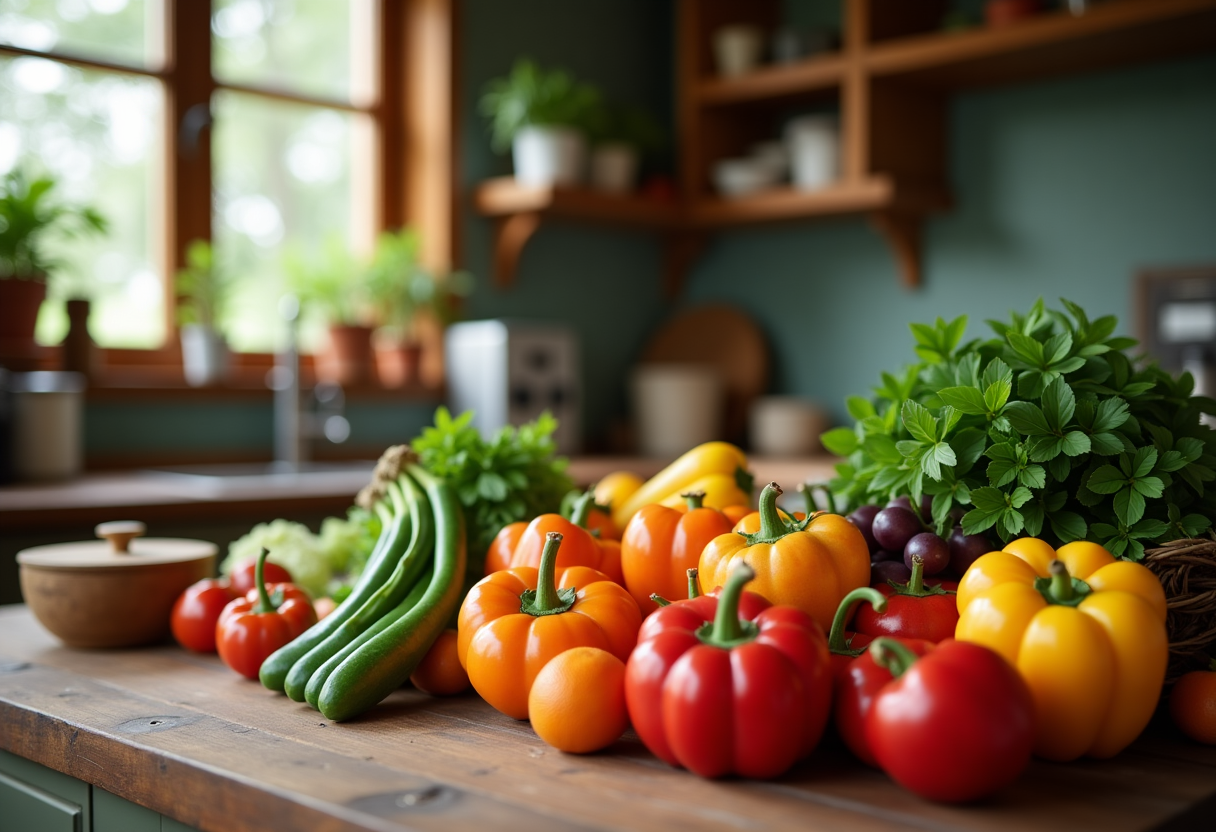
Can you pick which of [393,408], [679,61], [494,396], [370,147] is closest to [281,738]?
[494,396]

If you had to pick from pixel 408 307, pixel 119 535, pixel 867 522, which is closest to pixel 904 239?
pixel 408 307

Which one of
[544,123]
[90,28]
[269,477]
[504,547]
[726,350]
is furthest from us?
[726,350]

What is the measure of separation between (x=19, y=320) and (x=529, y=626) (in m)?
2.29

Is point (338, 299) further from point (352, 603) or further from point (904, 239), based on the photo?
point (352, 603)

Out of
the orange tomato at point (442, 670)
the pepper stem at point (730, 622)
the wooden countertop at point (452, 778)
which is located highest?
the pepper stem at point (730, 622)

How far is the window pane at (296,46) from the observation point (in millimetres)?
3391

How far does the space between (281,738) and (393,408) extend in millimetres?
2812

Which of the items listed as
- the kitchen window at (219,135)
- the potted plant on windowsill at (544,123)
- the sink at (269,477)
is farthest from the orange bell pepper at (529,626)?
the potted plant on windowsill at (544,123)

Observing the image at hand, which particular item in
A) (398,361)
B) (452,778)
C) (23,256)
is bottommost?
(452,778)

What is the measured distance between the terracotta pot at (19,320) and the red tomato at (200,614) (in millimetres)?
1830

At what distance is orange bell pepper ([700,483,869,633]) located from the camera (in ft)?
3.00

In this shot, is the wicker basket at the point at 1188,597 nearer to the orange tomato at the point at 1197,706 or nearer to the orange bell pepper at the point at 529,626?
the orange tomato at the point at 1197,706

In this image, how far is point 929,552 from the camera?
0.97m

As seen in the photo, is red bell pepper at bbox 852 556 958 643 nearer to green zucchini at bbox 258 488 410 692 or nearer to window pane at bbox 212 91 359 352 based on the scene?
green zucchini at bbox 258 488 410 692
